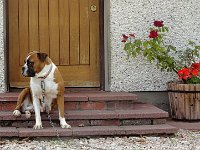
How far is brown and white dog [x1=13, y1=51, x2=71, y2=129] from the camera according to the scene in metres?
6.25

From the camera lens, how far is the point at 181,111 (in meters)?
7.44

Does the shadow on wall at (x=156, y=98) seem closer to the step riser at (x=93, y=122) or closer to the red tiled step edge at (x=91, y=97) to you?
the red tiled step edge at (x=91, y=97)

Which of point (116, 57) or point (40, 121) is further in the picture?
point (116, 57)

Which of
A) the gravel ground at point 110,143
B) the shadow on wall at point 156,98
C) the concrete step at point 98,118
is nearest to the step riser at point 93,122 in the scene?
the concrete step at point 98,118

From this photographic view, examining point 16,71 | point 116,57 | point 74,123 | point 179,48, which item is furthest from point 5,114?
point 179,48

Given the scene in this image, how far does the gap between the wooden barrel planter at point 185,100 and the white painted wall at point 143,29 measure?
0.58 m

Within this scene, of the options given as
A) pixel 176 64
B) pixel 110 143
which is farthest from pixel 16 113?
pixel 176 64

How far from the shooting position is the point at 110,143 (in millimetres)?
6125

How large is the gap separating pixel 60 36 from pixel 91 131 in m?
2.32

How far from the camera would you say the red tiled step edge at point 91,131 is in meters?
6.23

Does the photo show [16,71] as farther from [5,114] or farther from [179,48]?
[179,48]

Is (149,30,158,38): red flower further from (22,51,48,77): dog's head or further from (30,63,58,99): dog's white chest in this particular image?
(22,51,48,77): dog's head

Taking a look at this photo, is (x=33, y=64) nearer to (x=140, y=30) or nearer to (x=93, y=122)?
(x=93, y=122)

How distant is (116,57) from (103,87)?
1.84ft
